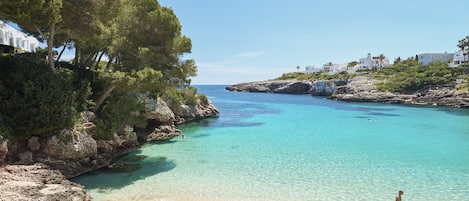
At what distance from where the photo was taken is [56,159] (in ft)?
49.7

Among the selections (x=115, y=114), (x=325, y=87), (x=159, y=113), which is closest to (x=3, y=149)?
(x=115, y=114)

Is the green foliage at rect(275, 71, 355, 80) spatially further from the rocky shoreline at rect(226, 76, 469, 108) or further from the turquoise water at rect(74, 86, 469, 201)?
the turquoise water at rect(74, 86, 469, 201)

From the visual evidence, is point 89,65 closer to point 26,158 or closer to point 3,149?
point 26,158

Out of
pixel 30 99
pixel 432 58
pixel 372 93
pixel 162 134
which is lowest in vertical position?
pixel 162 134

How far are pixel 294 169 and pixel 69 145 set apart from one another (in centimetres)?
1178

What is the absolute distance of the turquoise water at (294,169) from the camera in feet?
45.1

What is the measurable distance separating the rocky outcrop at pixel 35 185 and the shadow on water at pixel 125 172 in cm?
202

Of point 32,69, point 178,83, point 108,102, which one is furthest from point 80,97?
point 178,83

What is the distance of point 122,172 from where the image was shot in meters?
16.5

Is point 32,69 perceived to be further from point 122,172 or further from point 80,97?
point 122,172

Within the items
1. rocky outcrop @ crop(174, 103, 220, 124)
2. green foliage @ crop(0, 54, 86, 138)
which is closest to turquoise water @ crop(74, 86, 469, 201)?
green foliage @ crop(0, 54, 86, 138)

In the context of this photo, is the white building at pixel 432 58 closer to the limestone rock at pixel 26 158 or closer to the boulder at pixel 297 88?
the boulder at pixel 297 88

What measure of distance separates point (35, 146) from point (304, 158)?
15.0 metres

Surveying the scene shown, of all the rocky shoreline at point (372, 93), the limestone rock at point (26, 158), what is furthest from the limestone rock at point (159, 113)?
the rocky shoreline at point (372, 93)
